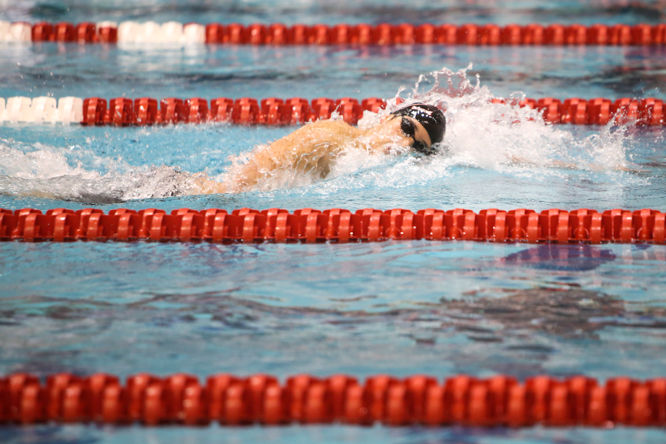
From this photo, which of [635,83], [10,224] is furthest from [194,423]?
[635,83]

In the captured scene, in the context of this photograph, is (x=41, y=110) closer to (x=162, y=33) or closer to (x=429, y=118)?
(x=162, y=33)

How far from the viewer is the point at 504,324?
10.5ft

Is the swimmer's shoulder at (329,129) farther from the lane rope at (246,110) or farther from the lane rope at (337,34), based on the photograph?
the lane rope at (337,34)

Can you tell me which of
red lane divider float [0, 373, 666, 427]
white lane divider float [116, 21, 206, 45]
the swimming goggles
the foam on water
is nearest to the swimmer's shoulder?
the foam on water

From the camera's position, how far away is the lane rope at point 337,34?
8.78 metres

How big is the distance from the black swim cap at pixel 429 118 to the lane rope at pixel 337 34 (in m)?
3.91

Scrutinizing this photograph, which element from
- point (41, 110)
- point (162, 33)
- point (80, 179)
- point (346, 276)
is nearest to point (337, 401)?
point (346, 276)

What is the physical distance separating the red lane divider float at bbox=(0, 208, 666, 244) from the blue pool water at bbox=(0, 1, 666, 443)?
11cm

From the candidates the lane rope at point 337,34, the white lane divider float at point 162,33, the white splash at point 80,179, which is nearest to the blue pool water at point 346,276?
the white splash at point 80,179

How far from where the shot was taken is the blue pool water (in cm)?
290

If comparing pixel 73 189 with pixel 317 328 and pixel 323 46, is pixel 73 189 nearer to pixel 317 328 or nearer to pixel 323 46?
pixel 317 328

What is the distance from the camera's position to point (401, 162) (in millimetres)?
5102

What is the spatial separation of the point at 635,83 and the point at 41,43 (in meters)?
6.07

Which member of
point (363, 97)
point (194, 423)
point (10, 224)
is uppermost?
point (363, 97)
